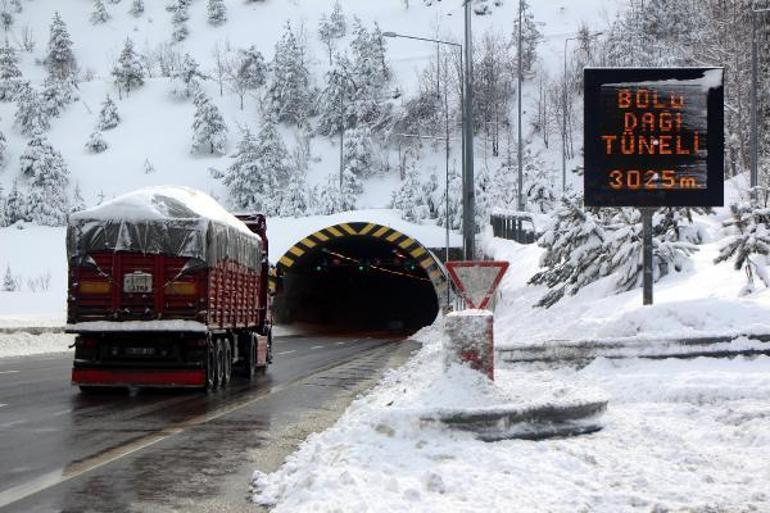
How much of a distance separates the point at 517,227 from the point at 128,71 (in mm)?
99166

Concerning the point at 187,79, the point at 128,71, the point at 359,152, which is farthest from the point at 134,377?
the point at 128,71

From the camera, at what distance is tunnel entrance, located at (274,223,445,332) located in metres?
49.9

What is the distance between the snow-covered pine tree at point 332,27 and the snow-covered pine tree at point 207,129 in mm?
40493

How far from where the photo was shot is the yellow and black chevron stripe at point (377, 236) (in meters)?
49.5

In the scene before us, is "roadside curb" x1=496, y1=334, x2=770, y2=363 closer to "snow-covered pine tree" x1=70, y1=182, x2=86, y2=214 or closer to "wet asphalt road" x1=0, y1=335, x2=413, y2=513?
"wet asphalt road" x1=0, y1=335, x2=413, y2=513

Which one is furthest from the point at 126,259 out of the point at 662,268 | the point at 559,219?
the point at 559,219

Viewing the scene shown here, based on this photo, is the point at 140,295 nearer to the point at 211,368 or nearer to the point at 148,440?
the point at 211,368

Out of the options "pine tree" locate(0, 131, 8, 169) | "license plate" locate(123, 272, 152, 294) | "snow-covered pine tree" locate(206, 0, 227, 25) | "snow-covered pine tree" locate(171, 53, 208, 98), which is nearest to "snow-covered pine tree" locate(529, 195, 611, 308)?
"license plate" locate(123, 272, 152, 294)

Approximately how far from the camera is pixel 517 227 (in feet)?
167

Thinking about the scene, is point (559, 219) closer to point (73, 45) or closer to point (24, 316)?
point (24, 316)

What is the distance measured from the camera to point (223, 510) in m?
7.61

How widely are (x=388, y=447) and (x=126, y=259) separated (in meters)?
8.94

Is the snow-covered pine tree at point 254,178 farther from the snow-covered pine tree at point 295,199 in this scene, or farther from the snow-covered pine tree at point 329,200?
the snow-covered pine tree at point 329,200

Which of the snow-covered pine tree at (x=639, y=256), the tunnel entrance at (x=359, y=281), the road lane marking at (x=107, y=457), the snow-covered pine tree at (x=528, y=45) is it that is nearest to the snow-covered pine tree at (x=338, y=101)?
the snow-covered pine tree at (x=528, y=45)
